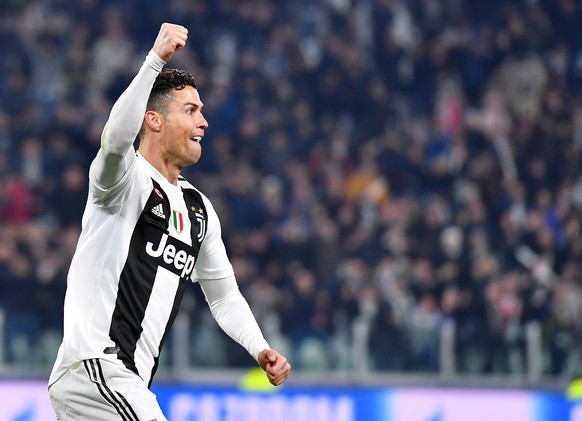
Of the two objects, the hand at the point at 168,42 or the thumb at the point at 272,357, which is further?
the thumb at the point at 272,357

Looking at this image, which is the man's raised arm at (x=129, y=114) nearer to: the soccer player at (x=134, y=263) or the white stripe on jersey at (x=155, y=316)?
the soccer player at (x=134, y=263)

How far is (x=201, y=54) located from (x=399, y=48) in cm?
237

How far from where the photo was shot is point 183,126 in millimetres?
4598

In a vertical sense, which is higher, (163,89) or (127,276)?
(163,89)

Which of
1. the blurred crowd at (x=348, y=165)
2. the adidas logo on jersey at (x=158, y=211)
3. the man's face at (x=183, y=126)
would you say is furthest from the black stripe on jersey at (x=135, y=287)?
the blurred crowd at (x=348, y=165)

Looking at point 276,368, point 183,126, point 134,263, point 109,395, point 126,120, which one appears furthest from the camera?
point 276,368

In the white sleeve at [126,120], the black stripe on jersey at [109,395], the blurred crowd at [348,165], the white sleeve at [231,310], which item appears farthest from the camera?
the blurred crowd at [348,165]

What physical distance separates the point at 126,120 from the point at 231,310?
1.27 metres

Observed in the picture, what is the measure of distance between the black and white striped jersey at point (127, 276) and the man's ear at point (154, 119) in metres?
0.12

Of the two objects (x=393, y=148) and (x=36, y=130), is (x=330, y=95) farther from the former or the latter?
(x=36, y=130)

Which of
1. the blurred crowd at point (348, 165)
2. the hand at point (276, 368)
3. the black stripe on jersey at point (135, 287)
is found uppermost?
the blurred crowd at point (348, 165)

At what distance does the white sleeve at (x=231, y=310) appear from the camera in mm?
5023

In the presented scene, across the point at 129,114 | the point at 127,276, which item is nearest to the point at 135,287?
the point at 127,276

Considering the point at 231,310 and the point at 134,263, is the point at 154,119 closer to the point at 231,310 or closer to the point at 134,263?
the point at 134,263
